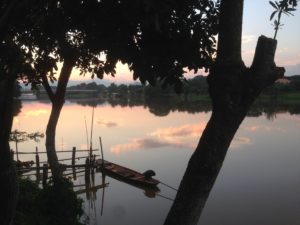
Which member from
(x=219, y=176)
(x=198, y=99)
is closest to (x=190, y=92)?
(x=198, y=99)

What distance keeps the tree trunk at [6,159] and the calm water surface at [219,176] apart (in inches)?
510

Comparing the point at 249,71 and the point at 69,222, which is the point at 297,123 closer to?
the point at 69,222

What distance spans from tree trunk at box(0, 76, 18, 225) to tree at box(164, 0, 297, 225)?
5.62 ft

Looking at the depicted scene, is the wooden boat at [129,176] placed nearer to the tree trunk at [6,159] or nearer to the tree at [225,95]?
the tree trunk at [6,159]

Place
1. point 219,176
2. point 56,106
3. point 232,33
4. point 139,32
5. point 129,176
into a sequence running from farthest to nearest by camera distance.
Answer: point 219,176 → point 129,176 → point 56,106 → point 139,32 → point 232,33

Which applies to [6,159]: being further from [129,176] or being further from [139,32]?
[129,176]

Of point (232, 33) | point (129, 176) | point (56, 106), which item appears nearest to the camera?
point (232, 33)

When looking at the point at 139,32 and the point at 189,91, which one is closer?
the point at 139,32

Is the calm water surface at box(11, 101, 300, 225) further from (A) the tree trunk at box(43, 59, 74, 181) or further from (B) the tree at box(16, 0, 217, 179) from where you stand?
(B) the tree at box(16, 0, 217, 179)

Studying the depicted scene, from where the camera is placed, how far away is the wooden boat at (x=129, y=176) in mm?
20562

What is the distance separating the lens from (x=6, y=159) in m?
3.59

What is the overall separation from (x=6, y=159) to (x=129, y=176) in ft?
60.5

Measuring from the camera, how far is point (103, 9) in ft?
9.99

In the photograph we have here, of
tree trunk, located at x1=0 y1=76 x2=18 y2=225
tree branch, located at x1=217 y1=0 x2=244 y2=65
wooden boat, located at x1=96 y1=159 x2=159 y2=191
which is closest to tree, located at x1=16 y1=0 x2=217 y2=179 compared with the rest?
tree branch, located at x1=217 y1=0 x2=244 y2=65
